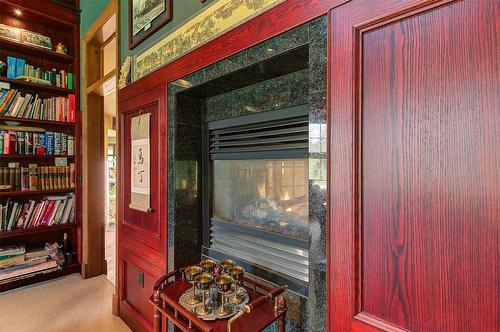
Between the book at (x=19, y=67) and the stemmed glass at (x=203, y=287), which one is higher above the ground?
the book at (x=19, y=67)

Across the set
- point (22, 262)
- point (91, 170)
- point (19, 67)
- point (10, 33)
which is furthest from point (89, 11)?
point (22, 262)

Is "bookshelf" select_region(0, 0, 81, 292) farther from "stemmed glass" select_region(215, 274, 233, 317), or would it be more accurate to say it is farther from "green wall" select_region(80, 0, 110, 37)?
"stemmed glass" select_region(215, 274, 233, 317)

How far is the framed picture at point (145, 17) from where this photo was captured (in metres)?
1.67

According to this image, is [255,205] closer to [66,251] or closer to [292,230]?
[292,230]

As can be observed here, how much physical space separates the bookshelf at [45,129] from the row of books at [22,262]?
3 cm

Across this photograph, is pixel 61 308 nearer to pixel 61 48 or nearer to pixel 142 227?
pixel 142 227

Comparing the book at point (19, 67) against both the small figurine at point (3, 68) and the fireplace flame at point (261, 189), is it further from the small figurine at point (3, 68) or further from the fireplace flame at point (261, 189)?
the fireplace flame at point (261, 189)

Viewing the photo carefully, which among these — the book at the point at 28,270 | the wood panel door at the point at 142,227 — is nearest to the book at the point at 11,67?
the wood panel door at the point at 142,227

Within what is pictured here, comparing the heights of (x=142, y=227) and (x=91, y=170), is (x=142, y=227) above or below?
below

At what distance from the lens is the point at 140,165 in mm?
1918

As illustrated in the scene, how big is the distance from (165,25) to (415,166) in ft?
5.48

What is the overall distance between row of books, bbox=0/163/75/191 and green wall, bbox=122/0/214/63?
170cm

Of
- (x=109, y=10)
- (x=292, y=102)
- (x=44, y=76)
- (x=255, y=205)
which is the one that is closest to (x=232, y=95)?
(x=292, y=102)

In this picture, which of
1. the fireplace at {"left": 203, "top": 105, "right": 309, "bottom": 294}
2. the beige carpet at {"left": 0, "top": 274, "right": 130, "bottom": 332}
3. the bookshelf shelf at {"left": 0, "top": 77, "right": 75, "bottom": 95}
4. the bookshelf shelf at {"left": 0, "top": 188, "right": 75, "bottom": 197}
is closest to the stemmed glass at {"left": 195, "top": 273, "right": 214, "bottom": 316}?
the fireplace at {"left": 203, "top": 105, "right": 309, "bottom": 294}
